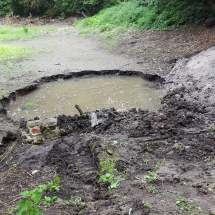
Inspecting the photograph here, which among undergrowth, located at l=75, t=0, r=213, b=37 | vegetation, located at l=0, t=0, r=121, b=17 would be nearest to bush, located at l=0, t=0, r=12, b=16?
vegetation, located at l=0, t=0, r=121, b=17

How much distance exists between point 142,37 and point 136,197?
12.5m

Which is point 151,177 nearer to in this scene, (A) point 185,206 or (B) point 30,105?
(A) point 185,206

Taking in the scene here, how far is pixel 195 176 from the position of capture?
471 cm

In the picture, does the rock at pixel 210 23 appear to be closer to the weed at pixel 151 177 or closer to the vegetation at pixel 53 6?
the vegetation at pixel 53 6

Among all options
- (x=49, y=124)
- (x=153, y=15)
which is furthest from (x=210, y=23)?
(x=49, y=124)

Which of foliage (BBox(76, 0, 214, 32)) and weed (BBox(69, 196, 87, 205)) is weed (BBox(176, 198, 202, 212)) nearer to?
weed (BBox(69, 196, 87, 205))

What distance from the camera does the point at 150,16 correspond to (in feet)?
57.7

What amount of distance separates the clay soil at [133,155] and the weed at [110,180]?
0.09 ft

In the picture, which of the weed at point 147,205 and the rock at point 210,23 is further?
the rock at point 210,23

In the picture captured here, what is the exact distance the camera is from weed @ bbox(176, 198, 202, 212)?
373 centimetres

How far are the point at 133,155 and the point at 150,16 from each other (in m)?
13.4

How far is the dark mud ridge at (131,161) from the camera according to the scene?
13.2ft

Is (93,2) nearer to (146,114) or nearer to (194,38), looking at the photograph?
(194,38)

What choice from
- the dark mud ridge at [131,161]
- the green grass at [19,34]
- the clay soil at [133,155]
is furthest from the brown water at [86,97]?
the green grass at [19,34]
